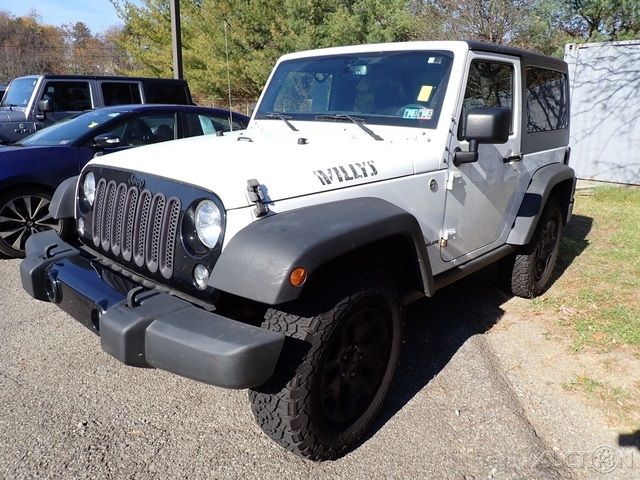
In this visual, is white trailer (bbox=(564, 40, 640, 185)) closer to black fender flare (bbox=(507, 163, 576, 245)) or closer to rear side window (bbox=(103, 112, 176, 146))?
black fender flare (bbox=(507, 163, 576, 245))

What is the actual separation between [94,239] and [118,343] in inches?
36.3

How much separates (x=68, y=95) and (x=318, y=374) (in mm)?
7956

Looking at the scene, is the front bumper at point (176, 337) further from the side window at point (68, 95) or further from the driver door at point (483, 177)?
the side window at point (68, 95)

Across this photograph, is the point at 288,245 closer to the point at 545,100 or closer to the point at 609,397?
the point at 609,397

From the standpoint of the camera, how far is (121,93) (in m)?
8.69

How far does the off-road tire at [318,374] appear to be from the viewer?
216 centimetres

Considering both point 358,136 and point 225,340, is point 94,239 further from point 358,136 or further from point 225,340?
point 358,136

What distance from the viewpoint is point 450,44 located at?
3.16 meters

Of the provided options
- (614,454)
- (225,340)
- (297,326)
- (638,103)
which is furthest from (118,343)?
(638,103)

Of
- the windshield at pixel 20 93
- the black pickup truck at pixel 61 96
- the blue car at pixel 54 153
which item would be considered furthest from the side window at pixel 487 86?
the windshield at pixel 20 93

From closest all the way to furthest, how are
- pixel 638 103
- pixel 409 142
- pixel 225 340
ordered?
pixel 225 340
pixel 409 142
pixel 638 103

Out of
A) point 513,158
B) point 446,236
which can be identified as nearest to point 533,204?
point 513,158

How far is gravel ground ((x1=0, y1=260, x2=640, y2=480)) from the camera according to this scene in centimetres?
239

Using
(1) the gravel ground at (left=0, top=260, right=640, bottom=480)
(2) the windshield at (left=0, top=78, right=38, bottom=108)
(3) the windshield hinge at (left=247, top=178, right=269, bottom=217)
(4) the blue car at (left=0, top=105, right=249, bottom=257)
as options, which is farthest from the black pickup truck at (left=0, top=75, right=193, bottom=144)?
(3) the windshield hinge at (left=247, top=178, right=269, bottom=217)
